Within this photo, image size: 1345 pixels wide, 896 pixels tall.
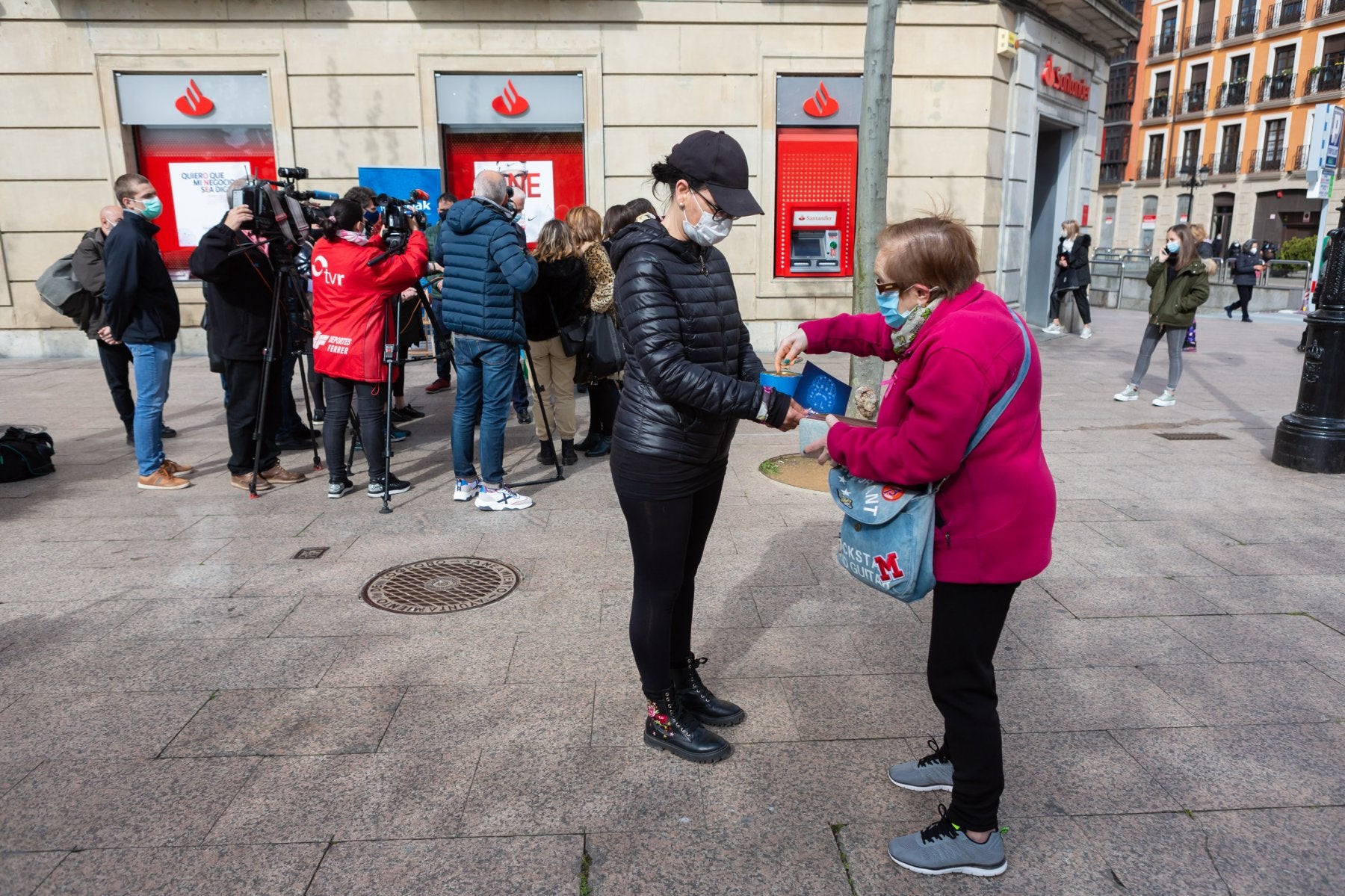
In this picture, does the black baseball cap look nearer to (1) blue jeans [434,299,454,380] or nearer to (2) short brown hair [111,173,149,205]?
(2) short brown hair [111,173,149,205]

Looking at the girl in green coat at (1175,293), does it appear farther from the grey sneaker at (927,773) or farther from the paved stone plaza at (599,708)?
the grey sneaker at (927,773)

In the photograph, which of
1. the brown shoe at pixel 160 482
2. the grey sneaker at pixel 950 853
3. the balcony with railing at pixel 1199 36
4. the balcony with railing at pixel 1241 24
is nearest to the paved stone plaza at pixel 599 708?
the grey sneaker at pixel 950 853

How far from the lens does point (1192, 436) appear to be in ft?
25.9

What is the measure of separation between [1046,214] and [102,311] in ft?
49.7

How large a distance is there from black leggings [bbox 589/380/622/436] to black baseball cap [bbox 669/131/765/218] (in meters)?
4.36

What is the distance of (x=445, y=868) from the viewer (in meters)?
2.50

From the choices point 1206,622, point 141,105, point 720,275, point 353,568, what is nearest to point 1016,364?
point 720,275

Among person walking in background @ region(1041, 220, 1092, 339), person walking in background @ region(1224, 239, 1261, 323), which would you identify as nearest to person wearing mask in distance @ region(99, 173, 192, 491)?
person walking in background @ region(1041, 220, 1092, 339)

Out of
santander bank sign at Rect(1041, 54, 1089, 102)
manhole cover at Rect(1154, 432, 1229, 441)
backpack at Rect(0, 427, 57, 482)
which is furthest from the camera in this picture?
santander bank sign at Rect(1041, 54, 1089, 102)

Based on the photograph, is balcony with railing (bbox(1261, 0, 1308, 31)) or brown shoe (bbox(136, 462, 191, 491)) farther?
balcony with railing (bbox(1261, 0, 1308, 31))

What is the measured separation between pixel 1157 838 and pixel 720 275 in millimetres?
2164

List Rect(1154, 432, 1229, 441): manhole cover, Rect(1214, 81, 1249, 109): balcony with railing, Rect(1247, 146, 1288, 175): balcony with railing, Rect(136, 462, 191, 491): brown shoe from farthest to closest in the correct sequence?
Rect(1214, 81, 1249, 109): balcony with railing
Rect(1247, 146, 1288, 175): balcony with railing
Rect(1154, 432, 1229, 441): manhole cover
Rect(136, 462, 191, 491): brown shoe

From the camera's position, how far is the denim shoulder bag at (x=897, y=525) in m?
2.28

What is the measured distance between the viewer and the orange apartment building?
4216 cm
